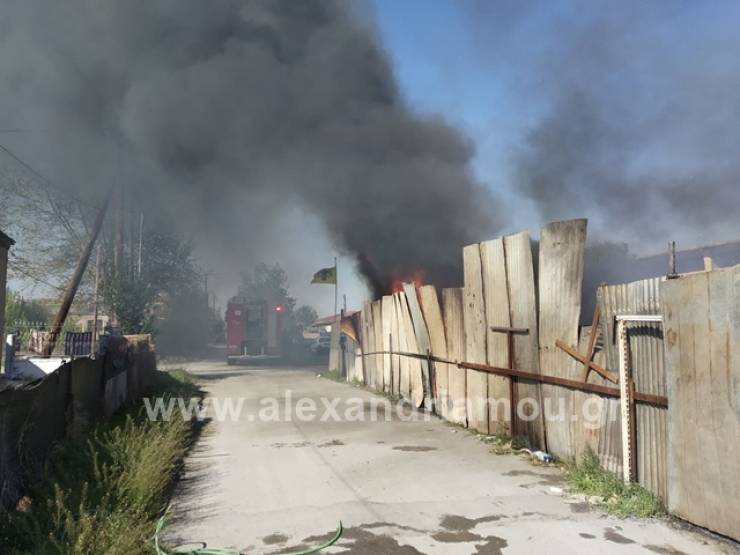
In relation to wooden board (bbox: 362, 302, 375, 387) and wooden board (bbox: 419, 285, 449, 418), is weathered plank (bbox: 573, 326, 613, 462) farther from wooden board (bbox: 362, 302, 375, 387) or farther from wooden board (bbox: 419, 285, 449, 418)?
wooden board (bbox: 362, 302, 375, 387)

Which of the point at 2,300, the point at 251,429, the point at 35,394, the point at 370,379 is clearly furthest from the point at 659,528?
the point at 2,300

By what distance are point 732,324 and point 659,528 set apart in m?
1.39

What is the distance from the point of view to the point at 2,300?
12.0m

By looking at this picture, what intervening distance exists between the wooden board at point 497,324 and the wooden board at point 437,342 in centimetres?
148

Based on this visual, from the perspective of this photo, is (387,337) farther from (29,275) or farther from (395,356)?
(29,275)

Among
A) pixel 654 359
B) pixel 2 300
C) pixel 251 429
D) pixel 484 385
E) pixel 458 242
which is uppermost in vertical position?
pixel 458 242

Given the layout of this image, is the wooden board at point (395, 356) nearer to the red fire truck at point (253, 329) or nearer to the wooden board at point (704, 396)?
the wooden board at point (704, 396)

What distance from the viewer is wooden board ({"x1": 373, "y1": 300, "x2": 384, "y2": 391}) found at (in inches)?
461

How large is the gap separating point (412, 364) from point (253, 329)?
17.8 meters

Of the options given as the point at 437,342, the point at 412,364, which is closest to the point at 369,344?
the point at 412,364

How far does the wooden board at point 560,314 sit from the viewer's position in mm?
5203

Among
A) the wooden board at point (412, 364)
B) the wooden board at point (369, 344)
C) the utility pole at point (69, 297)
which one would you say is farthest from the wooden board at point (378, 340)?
the utility pole at point (69, 297)

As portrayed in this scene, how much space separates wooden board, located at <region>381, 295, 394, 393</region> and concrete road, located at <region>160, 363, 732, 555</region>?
3.45 m

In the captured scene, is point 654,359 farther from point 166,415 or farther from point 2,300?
point 2,300
